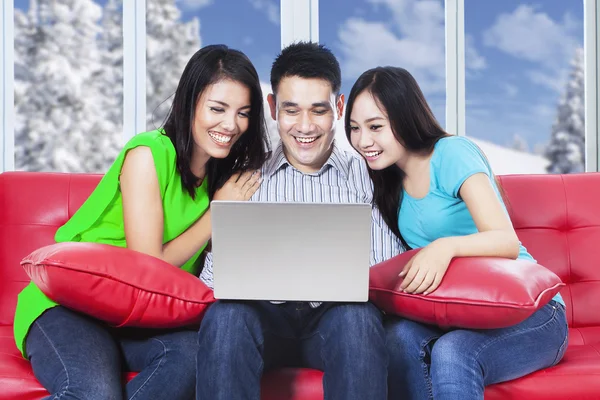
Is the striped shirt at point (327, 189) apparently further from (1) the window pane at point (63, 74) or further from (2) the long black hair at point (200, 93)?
(1) the window pane at point (63, 74)

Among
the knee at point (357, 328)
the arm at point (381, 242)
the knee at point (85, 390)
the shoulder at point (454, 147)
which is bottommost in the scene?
the knee at point (85, 390)

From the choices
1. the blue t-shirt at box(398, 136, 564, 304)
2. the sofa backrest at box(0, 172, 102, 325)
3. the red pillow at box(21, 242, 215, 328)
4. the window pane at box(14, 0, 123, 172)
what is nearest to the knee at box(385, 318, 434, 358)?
the blue t-shirt at box(398, 136, 564, 304)

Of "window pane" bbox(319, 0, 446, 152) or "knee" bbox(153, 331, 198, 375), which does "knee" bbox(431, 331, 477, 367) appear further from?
"window pane" bbox(319, 0, 446, 152)

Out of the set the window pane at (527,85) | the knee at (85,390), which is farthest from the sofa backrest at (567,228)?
the window pane at (527,85)

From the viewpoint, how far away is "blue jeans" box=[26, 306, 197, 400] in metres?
1.26

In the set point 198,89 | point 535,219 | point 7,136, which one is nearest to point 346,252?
point 198,89

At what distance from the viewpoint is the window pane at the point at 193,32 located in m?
3.42

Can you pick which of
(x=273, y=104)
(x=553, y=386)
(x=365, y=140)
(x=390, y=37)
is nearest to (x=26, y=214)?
(x=273, y=104)

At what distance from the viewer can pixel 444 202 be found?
159 centimetres

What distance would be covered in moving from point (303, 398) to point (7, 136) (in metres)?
1.88

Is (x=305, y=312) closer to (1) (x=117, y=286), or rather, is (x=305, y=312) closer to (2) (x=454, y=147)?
(1) (x=117, y=286)

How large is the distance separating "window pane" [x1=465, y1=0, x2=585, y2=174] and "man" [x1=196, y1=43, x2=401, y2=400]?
167 cm

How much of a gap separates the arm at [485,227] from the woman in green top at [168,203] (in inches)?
21.5

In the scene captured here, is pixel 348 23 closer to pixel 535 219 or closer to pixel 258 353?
pixel 535 219
